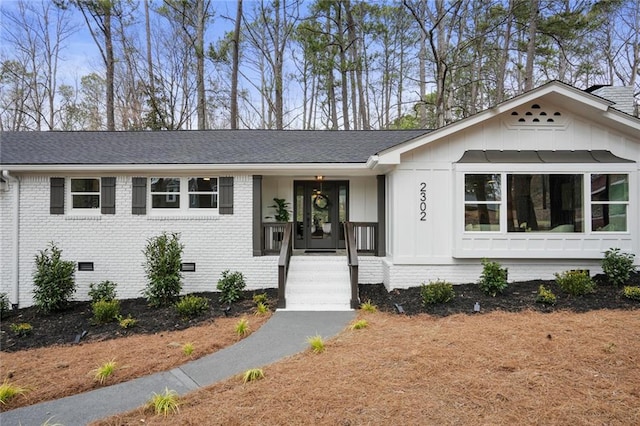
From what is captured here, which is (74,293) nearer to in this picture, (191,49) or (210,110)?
(210,110)

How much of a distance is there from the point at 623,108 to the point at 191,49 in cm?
1987

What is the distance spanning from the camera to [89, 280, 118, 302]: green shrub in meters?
8.50

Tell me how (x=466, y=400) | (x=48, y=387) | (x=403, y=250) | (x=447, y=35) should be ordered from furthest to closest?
(x=447, y=35), (x=403, y=250), (x=48, y=387), (x=466, y=400)

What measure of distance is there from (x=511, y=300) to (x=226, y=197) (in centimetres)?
672

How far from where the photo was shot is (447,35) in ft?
60.0

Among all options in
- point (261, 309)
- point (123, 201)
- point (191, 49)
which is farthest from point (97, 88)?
point (261, 309)

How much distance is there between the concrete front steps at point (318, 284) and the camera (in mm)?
7527

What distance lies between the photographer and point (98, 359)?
5.25 m

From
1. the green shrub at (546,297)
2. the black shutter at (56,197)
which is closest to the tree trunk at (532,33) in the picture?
the green shrub at (546,297)

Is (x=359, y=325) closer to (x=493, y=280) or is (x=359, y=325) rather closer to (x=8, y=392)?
(x=493, y=280)

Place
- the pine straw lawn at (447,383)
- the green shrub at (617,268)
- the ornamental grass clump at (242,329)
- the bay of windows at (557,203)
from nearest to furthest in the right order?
the pine straw lawn at (447,383) < the ornamental grass clump at (242,329) < the green shrub at (617,268) < the bay of windows at (557,203)

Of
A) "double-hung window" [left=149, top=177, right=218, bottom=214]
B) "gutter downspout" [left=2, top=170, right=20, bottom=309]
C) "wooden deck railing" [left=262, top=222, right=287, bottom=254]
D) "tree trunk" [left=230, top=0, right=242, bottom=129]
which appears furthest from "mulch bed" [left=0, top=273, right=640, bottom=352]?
"tree trunk" [left=230, top=0, right=242, bottom=129]

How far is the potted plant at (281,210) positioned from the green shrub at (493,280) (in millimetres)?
5191

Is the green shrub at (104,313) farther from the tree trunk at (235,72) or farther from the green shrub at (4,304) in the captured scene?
the tree trunk at (235,72)
